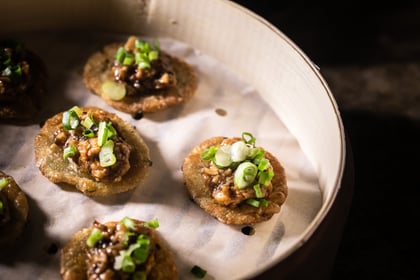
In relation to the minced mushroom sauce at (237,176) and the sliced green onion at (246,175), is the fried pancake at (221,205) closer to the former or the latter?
the minced mushroom sauce at (237,176)

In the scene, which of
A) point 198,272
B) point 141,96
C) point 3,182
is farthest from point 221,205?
point 3,182

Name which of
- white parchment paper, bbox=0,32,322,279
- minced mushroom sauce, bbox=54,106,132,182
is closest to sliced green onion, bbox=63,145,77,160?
minced mushroom sauce, bbox=54,106,132,182

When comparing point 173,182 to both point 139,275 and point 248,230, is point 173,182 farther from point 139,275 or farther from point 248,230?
point 139,275

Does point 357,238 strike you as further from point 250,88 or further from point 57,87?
point 57,87

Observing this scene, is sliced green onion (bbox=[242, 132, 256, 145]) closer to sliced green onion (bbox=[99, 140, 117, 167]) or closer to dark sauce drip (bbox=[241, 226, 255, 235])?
dark sauce drip (bbox=[241, 226, 255, 235])

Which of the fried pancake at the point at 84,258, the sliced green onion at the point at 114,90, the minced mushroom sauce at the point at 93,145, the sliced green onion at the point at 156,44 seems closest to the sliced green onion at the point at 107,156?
the minced mushroom sauce at the point at 93,145
